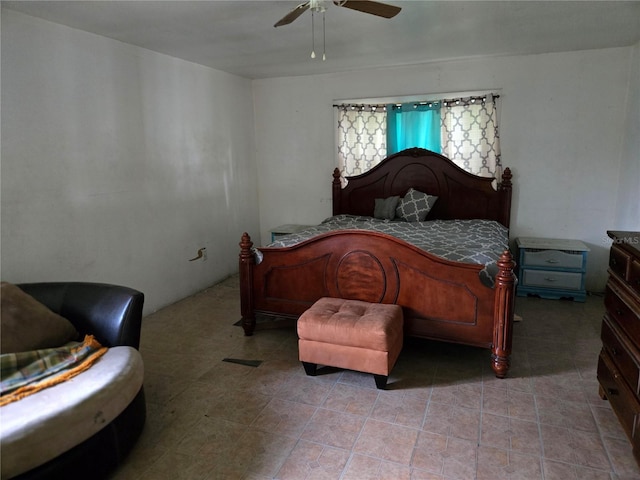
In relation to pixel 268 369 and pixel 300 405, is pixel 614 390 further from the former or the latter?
pixel 268 369

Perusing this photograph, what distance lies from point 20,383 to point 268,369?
4.58 ft

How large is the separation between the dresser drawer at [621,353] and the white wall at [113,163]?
133 inches

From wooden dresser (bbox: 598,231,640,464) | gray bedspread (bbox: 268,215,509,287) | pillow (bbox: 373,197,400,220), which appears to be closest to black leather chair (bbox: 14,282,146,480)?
gray bedspread (bbox: 268,215,509,287)

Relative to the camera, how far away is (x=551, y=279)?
4008 millimetres

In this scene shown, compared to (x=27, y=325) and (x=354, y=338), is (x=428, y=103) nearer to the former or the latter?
(x=354, y=338)

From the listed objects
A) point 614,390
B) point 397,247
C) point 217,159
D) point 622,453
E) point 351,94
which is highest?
point 351,94

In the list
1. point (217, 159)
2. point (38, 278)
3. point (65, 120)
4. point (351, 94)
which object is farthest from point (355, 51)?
point (38, 278)

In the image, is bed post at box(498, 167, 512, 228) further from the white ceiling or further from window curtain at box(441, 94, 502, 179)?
the white ceiling

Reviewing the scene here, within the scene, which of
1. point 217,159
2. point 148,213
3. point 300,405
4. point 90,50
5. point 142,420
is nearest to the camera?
point 142,420

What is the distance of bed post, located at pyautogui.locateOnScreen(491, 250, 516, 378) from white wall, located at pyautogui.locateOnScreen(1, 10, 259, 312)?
2863mm

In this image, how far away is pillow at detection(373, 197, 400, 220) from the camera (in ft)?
14.7

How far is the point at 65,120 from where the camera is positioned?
2.98 m

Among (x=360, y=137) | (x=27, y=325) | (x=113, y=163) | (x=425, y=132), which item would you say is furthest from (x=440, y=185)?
Result: (x=27, y=325)

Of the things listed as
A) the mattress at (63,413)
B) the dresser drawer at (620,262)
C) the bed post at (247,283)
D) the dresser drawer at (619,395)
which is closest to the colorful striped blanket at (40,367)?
the mattress at (63,413)
